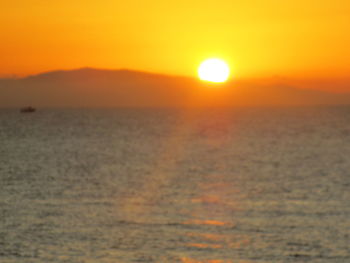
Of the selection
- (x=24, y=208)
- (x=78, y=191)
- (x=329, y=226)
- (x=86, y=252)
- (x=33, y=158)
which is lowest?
(x=86, y=252)

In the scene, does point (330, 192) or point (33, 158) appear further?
point (33, 158)

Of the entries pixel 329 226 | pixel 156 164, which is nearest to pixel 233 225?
pixel 329 226

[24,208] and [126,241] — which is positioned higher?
[24,208]

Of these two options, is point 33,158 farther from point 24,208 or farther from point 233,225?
point 233,225

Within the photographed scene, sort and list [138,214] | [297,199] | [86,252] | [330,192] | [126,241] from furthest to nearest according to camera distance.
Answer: [330,192], [297,199], [138,214], [126,241], [86,252]

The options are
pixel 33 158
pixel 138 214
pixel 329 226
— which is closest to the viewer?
pixel 329 226

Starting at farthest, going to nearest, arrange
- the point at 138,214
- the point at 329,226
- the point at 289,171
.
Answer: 1. the point at 289,171
2. the point at 138,214
3. the point at 329,226

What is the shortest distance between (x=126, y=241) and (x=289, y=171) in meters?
36.1

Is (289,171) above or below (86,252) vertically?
above

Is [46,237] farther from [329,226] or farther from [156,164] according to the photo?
[156,164]

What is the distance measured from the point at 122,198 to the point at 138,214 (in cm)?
728

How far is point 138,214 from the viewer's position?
38.5m

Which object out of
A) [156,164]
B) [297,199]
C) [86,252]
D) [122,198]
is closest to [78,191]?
[122,198]

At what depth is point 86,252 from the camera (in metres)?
29.1
